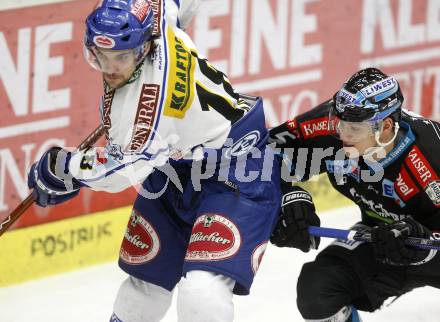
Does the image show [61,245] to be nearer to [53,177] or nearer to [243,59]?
[243,59]

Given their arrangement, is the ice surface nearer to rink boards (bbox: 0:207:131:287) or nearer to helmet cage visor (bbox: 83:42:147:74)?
rink boards (bbox: 0:207:131:287)

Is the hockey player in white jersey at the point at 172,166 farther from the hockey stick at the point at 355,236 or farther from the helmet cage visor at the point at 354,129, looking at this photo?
the helmet cage visor at the point at 354,129

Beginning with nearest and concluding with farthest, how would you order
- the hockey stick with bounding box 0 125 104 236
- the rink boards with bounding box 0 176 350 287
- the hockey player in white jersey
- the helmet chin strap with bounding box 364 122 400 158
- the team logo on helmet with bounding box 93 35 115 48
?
the team logo on helmet with bounding box 93 35 115 48
the hockey player in white jersey
the helmet chin strap with bounding box 364 122 400 158
the hockey stick with bounding box 0 125 104 236
the rink boards with bounding box 0 176 350 287

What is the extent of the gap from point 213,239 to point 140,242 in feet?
1.33

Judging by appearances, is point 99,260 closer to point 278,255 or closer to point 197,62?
point 278,255

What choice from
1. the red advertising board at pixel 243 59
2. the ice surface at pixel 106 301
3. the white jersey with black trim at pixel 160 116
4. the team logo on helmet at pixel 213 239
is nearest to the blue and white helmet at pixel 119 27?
the white jersey with black trim at pixel 160 116

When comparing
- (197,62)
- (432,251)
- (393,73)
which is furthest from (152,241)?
(393,73)

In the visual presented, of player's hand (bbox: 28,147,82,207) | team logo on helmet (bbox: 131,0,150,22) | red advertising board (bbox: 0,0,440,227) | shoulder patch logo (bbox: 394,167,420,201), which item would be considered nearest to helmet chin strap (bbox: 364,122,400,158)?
shoulder patch logo (bbox: 394,167,420,201)

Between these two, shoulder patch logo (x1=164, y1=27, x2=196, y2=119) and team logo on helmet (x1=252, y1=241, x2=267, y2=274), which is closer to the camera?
shoulder patch logo (x1=164, y1=27, x2=196, y2=119)

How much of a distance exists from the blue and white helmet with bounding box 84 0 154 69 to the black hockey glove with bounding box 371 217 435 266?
3.68 ft

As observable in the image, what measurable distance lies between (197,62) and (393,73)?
3090 mm

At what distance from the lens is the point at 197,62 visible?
455 cm

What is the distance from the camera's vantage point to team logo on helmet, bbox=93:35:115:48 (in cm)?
420

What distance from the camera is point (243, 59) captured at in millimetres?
6684
